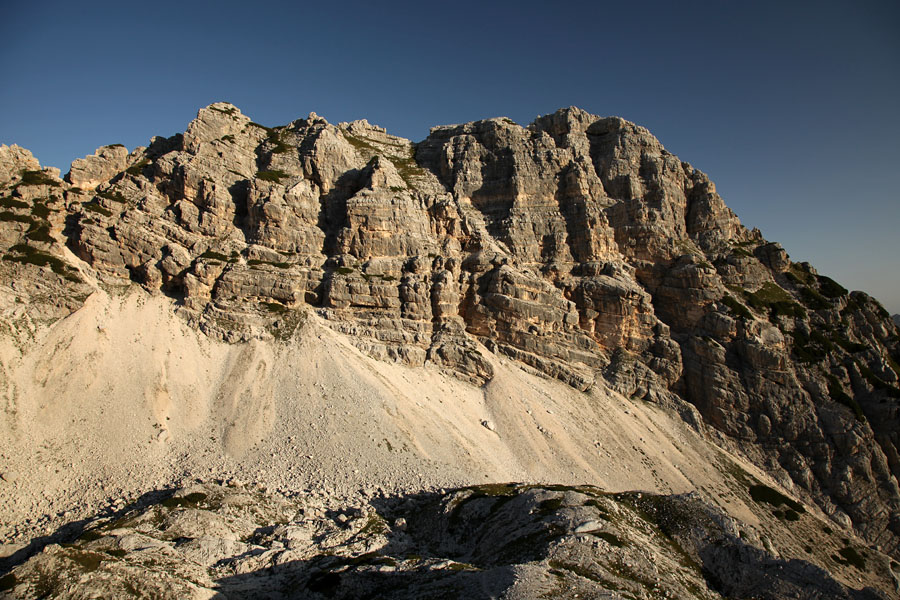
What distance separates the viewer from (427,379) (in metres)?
55.9

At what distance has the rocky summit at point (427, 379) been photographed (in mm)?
25859

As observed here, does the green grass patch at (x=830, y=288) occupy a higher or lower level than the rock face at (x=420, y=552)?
higher

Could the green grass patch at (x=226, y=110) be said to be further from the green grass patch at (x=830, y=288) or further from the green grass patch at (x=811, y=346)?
the green grass patch at (x=830, y=288)

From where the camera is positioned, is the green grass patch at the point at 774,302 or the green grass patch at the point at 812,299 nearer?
the green grass patch at the point at 774,302

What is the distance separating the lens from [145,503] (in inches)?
1256

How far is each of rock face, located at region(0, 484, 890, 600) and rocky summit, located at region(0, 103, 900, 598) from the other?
0.19m

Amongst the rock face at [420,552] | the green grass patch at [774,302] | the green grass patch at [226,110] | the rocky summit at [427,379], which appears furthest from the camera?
the green grass patch at [226,110]

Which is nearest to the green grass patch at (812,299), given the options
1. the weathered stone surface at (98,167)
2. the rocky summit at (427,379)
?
the rocky summit at (427,379)

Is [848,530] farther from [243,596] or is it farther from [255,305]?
[255,305]

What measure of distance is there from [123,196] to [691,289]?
87.7 m

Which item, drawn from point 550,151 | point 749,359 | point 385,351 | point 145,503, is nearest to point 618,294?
point 749,359

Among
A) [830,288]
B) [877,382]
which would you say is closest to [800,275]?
[830,288]

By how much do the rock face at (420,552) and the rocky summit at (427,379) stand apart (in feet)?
0.62

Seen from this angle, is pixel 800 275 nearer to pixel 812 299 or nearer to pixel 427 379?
pixel 812 299
